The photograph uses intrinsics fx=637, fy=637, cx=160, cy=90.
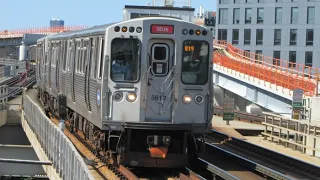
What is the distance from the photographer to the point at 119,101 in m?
13.0

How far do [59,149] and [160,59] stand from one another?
2887 mm

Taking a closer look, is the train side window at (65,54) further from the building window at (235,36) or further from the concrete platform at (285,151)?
the building window at (235,36)

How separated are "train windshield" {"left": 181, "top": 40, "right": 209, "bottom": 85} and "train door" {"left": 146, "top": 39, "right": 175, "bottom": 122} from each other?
0.29 meters

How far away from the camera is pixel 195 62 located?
43.5ft

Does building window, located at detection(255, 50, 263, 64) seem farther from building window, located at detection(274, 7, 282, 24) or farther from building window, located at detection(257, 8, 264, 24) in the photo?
building window, located at detection(274, 7, 282, 24)

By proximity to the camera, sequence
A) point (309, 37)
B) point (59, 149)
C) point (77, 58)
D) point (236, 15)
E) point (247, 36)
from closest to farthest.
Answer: point (59, 149), point (77, 58), point (309, 37), point (247, 36), point (236, 15)

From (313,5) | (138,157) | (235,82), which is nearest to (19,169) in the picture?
(138,157)

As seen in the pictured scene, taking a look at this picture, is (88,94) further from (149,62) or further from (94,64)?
(149,62)

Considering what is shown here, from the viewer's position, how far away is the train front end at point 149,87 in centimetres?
1295

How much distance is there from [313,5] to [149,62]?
49.5 m

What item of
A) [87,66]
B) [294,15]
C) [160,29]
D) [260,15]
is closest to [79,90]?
[87,66]

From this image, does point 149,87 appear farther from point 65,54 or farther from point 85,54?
point 65,54

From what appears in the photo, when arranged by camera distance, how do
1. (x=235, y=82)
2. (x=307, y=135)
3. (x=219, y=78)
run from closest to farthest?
(x=307, y=135)
(x=235, y=82)
(x=219, y=78)

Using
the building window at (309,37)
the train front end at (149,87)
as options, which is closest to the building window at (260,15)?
the building window at (309,37)
